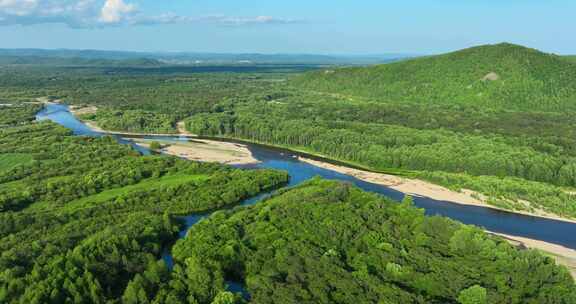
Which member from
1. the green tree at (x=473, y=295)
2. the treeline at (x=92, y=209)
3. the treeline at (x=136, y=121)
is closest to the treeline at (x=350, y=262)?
the green tree at (x=473, y=295)

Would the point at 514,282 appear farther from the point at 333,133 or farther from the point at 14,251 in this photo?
the point at 333,133

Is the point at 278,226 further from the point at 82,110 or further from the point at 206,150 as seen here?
the point at 82,110

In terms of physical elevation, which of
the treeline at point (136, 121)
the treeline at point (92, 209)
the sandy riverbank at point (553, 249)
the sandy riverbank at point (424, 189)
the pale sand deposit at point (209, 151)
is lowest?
the sandy riverbank at point (553, 249)

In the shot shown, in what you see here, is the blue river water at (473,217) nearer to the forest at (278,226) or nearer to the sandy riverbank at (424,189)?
the sandy riverbank at (424,189)

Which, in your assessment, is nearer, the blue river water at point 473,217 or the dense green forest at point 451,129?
the blue river water at point 473,217

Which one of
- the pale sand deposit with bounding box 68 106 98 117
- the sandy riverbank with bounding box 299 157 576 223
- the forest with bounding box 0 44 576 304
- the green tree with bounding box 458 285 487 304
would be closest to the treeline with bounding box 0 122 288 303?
the forest with bounding box 0 44 576 304

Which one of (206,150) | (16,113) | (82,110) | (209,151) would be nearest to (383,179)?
(209,151)

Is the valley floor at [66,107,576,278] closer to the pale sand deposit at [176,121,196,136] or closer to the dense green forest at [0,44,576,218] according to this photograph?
the pale sand deposit at [176,121,196,136]
